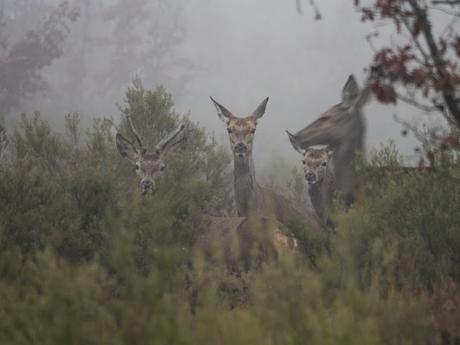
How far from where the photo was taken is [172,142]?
1045 centimetres

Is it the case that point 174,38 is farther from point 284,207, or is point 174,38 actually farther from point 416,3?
point 416,3

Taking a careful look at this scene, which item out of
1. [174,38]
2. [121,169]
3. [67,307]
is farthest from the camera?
[174,38]

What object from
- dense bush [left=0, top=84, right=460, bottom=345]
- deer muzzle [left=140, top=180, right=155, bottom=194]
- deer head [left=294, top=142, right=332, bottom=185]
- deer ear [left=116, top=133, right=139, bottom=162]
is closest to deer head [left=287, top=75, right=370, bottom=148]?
deer head [left=294, top=142, right=332, bottom=185]

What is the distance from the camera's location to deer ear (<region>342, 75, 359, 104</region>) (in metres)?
9.28

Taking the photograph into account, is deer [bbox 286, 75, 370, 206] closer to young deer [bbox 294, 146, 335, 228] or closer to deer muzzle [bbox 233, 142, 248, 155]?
young deer [bbox 294, 146, 335, 228]

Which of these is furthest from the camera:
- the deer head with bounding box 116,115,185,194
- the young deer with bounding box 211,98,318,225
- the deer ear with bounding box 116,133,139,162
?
the young deer with bounding box 211,98,318,225

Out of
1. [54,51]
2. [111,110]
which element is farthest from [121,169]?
[111,110]

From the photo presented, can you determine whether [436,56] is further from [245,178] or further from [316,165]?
[245,178]

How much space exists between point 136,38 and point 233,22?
35177mm

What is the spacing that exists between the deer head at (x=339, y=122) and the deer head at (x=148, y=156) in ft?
7.28

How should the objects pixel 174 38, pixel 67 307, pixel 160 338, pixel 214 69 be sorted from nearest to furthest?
1. pixel 160 338
2. pixel 67 307
3. pixel 174 38
4. pixel 214 69

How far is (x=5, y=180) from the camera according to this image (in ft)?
26.1

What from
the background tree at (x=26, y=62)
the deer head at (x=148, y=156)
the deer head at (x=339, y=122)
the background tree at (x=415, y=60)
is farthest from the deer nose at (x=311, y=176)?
the background tree at (x=26, y=62)

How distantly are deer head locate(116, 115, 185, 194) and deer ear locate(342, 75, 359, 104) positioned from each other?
112 inches
